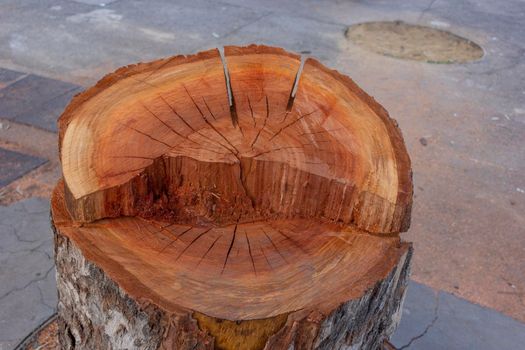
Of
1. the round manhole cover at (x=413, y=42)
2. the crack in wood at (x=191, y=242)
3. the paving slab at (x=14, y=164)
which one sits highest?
the crack in wood at (x=191, y=242)

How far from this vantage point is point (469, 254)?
2893mm

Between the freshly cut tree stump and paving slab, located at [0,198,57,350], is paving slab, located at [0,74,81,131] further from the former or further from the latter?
the freshly cut tree stump

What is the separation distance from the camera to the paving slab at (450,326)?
2270 mm

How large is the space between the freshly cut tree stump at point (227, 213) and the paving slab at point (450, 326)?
2.93ft

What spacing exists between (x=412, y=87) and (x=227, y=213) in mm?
3952

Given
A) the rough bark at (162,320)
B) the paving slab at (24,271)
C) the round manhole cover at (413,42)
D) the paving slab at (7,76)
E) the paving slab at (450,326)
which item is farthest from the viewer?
the round manhole cover at (413,42)

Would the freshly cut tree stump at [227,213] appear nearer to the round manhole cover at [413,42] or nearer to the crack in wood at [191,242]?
the crack in wood at [191,242]

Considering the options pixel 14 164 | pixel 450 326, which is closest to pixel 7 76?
pixel 14 164

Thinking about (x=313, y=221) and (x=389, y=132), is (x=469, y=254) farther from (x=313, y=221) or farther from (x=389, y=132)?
(x=313, y=221)

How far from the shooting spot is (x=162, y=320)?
1128 millimetres

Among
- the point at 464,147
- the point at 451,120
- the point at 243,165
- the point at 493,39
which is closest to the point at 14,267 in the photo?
the point at 243,165

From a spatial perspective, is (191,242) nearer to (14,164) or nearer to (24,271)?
(24,271)

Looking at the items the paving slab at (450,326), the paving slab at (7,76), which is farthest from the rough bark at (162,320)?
the paving slab at (7,76)

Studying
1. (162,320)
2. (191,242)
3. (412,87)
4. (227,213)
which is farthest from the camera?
(412,87)
